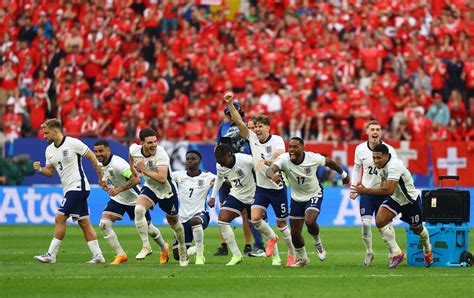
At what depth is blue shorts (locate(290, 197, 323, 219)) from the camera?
17.9m

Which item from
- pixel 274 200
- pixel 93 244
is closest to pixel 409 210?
pixel 274 200

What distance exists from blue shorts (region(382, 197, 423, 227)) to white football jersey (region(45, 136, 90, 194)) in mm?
4813

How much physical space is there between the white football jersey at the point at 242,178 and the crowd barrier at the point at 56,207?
11.3 m

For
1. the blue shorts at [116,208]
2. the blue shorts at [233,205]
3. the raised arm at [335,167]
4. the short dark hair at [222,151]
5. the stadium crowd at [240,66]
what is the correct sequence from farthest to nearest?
the stadium crowd at [240,66], the blue shorts at [116,208], the blue shorts at [233,205], the short dark hair at [222,151], the raised arm at [335,167]

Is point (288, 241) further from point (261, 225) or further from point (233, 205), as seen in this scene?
point (233, 205)

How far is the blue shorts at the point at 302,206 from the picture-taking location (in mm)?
17938

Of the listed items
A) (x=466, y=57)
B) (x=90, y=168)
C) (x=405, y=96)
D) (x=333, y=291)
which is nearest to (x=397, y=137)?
(x=405, y=96)

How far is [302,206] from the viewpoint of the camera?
18047 mm

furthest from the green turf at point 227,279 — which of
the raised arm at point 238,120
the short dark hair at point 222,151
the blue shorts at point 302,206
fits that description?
the raised arm at point 238,120

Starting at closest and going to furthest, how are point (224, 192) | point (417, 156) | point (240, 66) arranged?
point (224, 192), point (417, 156), point (240, 66)

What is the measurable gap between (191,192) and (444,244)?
465 centimetres

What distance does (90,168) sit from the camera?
1226 inches

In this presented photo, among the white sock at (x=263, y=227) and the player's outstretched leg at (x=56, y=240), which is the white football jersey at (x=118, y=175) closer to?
the player's outstretched leg at (x=56, y=240)

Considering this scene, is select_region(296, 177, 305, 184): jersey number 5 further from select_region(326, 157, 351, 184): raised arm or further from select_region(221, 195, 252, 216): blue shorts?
select_region(221, 195, 252, 216): blue shorts
